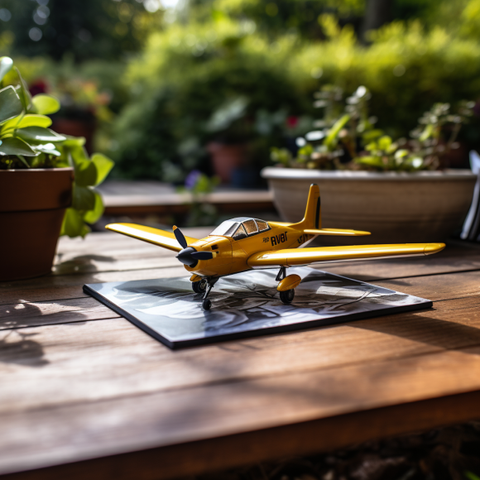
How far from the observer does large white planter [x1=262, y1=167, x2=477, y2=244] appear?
1.40 meters

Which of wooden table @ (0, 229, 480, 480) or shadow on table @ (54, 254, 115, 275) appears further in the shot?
shadow on table @ (54, 254, 115, 275)

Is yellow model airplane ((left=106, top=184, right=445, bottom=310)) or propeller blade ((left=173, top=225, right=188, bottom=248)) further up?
propeller blade ((left=173, top=225, right=188, bottom=248))

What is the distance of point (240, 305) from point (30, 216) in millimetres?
565

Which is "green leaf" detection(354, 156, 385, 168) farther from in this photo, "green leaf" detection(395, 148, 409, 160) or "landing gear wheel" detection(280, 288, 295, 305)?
"landing gear wheel" detection(280, 288, 295, 305)

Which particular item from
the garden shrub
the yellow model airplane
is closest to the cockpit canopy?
the yellow model airplane

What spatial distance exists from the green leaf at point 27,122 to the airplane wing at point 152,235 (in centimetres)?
30

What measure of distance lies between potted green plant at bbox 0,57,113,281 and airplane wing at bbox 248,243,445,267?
547mm

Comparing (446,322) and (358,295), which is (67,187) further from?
(446,322)

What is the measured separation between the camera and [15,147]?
3.14 feet

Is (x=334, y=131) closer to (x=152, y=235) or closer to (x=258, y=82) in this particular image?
(x=152, y=235)

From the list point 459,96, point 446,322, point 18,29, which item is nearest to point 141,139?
point 459,96

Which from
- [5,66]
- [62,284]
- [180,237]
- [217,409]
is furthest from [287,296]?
[5,66]

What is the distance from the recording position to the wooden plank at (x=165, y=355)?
1.92ft

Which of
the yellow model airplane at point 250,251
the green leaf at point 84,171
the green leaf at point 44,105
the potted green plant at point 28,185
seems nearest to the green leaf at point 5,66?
the potted green plant at point 28,185
